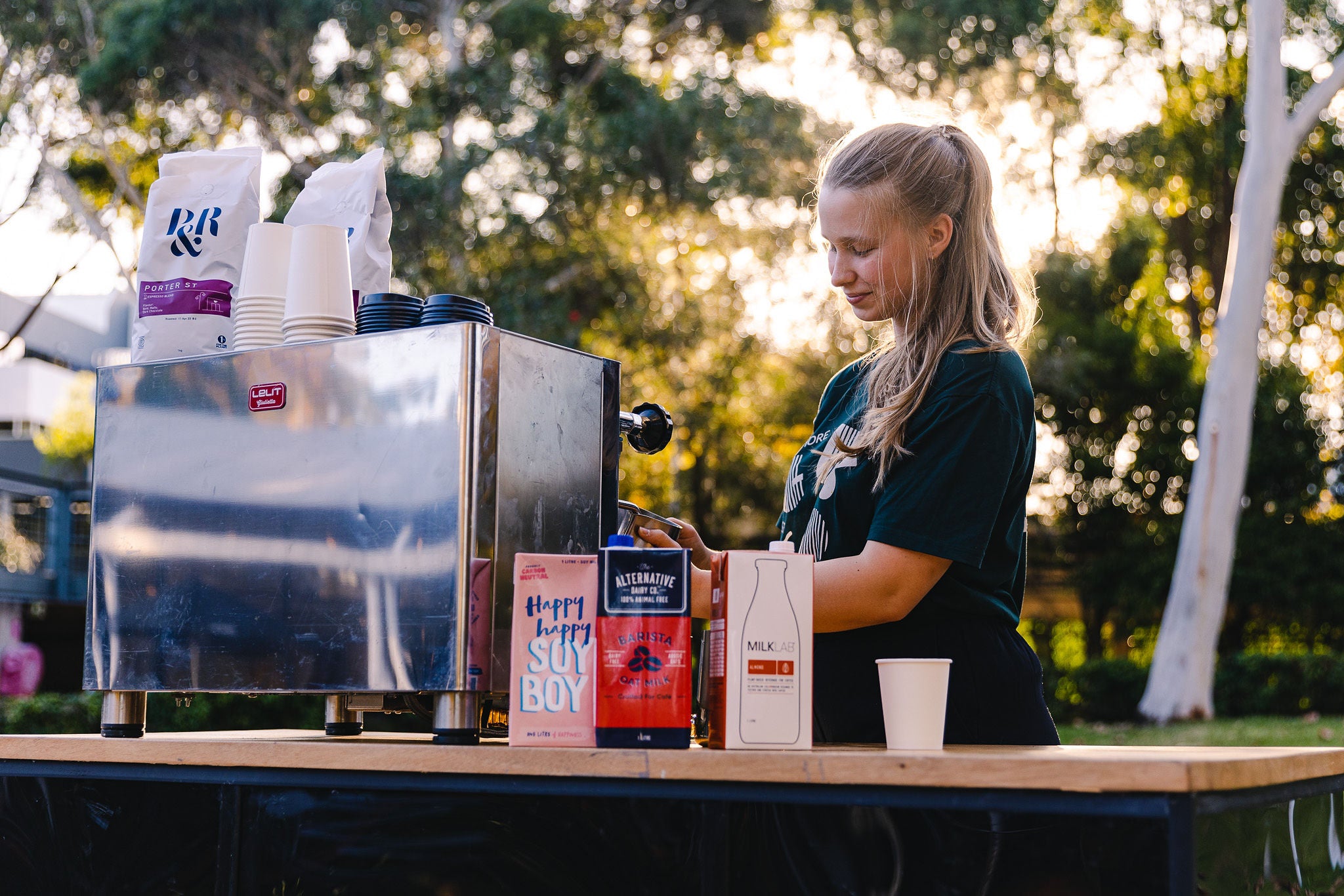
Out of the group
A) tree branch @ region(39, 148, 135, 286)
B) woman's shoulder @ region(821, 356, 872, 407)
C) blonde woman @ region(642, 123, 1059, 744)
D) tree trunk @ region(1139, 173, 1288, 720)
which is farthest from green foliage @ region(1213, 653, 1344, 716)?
blonde woman @ region(642, 123, 1059, 744)

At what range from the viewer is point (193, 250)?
167cm

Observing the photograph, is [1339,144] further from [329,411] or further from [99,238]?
[329,411]

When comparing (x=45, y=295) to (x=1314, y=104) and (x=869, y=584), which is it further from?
(x=1314, y=104)

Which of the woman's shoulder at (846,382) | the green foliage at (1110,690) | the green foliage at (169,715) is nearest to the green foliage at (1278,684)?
the green foliage at (1110,690)

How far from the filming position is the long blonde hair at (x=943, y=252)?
1.50 m

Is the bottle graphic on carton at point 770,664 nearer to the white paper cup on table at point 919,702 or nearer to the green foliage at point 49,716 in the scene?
the white paper cup on table at point 919,702

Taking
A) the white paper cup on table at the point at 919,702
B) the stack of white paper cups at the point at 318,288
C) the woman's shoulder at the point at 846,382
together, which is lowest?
the white paper cup on table at the point at 919,702

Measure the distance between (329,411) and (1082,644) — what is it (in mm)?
14116

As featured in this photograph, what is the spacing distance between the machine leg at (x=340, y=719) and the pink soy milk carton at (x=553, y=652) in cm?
50

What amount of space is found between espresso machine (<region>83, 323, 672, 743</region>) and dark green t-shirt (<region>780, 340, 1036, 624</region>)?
0.90 ft

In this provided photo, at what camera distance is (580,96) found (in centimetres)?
1124

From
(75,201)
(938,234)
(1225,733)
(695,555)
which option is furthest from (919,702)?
(75,201)

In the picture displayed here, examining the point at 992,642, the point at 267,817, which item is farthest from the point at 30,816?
the point at 992,642

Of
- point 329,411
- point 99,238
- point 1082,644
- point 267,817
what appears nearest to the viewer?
point 267,817
